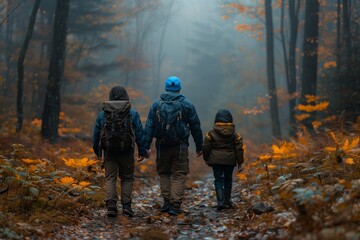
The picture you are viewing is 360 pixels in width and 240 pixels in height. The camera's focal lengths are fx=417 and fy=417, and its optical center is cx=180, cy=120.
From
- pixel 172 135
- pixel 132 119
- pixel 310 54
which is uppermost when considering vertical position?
pixel 310 54

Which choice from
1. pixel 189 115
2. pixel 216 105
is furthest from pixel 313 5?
pixel 216 105

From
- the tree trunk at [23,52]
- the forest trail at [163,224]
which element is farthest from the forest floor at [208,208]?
the tree trunk at [23,52]

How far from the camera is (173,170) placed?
721 centimetres

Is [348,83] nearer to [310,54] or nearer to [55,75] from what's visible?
[310,54]

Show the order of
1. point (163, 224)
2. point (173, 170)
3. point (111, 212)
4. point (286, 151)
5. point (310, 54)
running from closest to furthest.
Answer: point (163, 224) → point (111, 212) → point (173, 170) → point (286, 151) → point (310, 54)

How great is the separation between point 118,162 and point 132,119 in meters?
0.76

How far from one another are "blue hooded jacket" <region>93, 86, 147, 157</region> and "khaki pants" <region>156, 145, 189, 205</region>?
1.27 ft

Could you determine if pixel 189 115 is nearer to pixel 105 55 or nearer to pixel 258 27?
pixel 258 27

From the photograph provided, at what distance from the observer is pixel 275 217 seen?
16.8ft

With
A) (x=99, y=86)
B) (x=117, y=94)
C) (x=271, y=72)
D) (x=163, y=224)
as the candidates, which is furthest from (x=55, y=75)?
(x=99, y=86)

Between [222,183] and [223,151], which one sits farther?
[222,183]

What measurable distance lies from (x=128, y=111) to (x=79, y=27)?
1716 centimetres

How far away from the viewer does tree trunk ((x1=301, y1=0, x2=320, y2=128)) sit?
13.8 meters

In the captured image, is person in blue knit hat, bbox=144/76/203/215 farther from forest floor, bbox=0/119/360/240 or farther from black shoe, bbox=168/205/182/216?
forest floor, bbox=0/119/360/240
